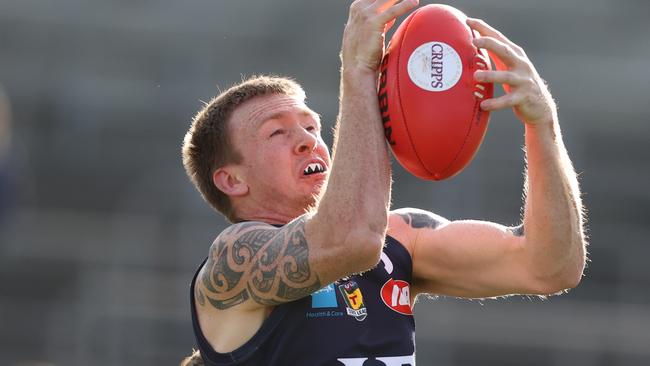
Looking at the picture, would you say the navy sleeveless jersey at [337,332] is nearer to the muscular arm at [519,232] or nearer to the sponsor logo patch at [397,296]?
the sponsor logo patch at [397,296]

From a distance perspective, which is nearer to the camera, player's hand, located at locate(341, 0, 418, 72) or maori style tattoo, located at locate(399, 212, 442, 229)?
player's hand, located at locate(341, 0, 418, 72)

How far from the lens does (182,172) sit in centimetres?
1117

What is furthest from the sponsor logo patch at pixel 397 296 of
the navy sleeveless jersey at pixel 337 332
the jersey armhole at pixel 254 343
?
the jersey armhole at pixel 254 343

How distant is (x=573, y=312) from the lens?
10195mm

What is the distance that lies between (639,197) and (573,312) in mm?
2133

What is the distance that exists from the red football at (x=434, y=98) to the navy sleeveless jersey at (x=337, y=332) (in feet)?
1.79

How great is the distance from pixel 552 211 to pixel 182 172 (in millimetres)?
7861

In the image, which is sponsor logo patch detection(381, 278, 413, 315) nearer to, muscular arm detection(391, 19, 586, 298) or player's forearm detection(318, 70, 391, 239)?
muscular arm detection(391, 19, 586, 298)

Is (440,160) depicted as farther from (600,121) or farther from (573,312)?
(600,121)

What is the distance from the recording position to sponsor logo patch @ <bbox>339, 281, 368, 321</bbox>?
376cm

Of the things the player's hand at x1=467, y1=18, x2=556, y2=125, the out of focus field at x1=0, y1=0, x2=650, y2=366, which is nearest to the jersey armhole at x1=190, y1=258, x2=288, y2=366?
the player's hand at x1=467, y1=18, x2=556, y2=125

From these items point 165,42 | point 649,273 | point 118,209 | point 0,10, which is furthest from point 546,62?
point 0,10

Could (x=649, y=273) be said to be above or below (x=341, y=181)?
below

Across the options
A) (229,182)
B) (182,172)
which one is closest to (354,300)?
(229,182)
